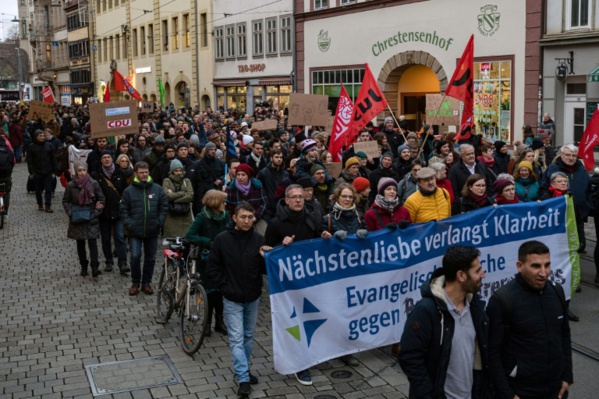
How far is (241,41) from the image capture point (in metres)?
41.1

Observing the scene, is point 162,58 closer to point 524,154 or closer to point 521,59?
point 521,59

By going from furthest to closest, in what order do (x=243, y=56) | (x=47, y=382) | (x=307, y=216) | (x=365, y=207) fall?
(x=243, y=56), (x=365, y=207), (x=307, y=216), (x=47, y=382)

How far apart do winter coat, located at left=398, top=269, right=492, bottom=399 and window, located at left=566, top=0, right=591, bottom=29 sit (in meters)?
18.8

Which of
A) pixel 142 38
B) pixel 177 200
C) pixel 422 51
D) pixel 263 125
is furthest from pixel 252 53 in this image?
pixel 177 200

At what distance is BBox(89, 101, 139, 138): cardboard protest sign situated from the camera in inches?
575

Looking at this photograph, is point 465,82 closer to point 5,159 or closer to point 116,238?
point 116,238

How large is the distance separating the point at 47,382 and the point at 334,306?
2.64m

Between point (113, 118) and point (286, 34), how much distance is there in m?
22.5

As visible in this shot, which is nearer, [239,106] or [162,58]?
[239,106]

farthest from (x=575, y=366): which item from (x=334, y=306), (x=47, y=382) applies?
(x=47, y=382)

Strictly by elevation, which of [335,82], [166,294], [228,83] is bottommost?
[166,294]

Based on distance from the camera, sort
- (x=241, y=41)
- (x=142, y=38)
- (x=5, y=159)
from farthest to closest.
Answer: (x=142, y=38) < (x=241, y=41) < (x=5, y=159)

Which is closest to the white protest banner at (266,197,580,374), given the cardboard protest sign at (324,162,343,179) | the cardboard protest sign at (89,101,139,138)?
the cardboard protest sign at (324,162,343,179)

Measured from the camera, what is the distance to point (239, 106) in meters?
42.1
